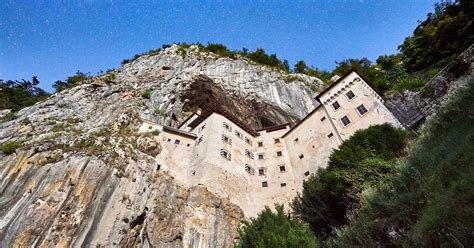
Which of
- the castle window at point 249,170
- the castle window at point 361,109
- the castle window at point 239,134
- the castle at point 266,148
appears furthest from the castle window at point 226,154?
the castle window at point 361,109

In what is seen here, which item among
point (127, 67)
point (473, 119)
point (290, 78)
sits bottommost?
point (473, 119)

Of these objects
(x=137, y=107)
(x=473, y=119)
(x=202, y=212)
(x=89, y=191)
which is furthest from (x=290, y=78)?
(x=473, y=119)

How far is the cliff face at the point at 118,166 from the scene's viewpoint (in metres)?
20.0

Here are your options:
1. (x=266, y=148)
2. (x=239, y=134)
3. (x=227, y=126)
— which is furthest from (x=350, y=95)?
(x=227, y=126)

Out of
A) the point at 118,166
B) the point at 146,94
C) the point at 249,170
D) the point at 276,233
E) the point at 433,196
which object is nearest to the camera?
the point at 433,196

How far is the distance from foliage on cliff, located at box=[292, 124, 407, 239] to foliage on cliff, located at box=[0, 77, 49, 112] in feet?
156

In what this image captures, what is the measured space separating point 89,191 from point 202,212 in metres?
8.63

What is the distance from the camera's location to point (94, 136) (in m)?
27.6

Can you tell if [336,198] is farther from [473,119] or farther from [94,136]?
[94,136]

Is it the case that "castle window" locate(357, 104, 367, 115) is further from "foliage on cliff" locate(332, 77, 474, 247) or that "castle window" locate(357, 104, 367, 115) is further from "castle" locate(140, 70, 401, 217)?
"foliage on cliff" locate(332, 77, 474, 247)

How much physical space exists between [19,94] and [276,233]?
60.4 metres

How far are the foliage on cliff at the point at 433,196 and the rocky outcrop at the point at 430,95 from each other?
766 cm

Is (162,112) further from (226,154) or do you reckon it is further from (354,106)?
(354,106)

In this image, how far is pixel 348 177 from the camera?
17.9 meters
